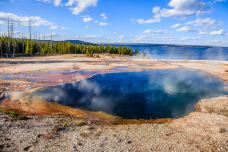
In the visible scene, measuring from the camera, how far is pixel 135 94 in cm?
4050

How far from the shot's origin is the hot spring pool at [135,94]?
31.9m

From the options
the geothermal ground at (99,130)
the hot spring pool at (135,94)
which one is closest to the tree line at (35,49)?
the hot spring pool at (135,94)

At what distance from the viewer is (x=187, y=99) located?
37219mm

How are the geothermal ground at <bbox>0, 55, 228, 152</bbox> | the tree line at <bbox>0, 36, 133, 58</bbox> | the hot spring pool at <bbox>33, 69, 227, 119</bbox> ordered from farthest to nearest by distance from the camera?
the tree line at <bbox>0, 36, 133, 58</bbox>
the hot spring pool at <bbox>33, 69, 227, 119</bbox>
the geothermal ground at <bbox>0, 55, 228, 152</bbox>

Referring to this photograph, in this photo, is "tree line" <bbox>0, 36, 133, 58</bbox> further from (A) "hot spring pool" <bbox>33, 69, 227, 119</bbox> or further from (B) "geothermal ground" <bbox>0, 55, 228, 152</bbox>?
(B) "geothermal ground" <bbox>0, 55, 228, 152</bbox>

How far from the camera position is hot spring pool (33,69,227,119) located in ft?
105

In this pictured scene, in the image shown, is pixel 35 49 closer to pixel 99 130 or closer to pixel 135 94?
pixel 135 94

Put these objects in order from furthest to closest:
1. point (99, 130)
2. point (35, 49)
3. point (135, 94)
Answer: point (35, 49) < point (135, 94) < point (99, 130)

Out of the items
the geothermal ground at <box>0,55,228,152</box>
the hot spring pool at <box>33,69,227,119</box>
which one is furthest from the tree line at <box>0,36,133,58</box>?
the geothermal ground at <box>0,55,228,152</box>

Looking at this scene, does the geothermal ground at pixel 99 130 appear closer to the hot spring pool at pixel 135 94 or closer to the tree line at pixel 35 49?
the hot spring pool at pixel 135 94

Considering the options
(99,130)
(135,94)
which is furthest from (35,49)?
(99,130)

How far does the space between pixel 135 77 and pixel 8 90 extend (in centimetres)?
2724

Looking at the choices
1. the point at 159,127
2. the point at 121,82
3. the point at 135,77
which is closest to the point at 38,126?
the point at 159,127

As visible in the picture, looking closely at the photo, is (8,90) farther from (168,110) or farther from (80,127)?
(168,110)
